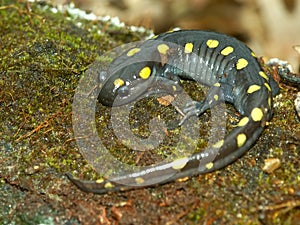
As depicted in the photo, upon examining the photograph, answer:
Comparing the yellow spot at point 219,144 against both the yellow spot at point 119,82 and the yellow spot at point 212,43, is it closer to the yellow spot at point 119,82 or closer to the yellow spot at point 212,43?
the yellow spot at point 119,82

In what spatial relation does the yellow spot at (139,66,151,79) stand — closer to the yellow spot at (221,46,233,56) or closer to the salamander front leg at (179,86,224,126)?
the salamander front leg at (179,86,224,126)

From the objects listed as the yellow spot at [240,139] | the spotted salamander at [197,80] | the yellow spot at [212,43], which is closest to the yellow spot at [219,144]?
the spotted salamander at [197,80]

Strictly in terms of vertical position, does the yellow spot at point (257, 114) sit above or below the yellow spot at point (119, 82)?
above

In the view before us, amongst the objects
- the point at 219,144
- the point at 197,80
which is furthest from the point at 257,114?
the point at 197,80

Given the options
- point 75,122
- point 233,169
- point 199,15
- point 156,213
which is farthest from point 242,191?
point 199,15

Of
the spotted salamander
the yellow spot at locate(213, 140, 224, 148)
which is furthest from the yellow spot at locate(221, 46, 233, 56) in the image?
the yellow spot at locate(213, 140, 224, 148)

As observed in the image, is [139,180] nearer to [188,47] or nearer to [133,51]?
[133,51]

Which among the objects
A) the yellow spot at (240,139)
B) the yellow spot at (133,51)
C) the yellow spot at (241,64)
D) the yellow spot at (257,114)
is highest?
the yellow spot at (241,64)

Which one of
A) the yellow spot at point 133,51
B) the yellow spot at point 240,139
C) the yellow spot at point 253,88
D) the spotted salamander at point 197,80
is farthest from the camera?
the yellow spot at point 133,51

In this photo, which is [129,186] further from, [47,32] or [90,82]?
[47,32]
